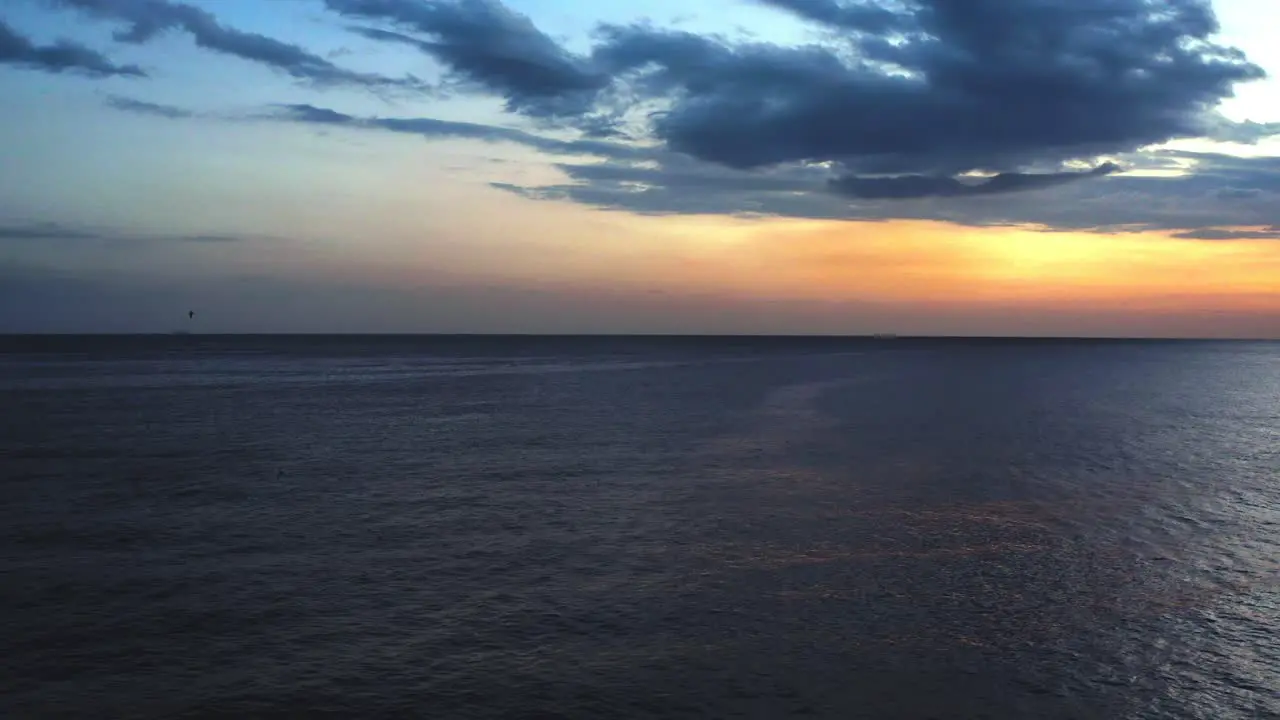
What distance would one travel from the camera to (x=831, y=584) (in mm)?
30406

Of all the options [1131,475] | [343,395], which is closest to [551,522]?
[1131,475]

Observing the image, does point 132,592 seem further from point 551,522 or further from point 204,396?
point 204,396

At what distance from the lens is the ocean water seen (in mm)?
22141

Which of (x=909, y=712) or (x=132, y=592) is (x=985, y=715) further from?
(x=132, y=592)

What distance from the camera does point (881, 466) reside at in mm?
56812

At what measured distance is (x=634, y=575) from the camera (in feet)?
103

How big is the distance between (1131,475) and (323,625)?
158 ft

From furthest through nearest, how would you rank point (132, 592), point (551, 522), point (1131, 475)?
1. point (1131, 475)
2. point (551, 522)
3. point (132, 592)

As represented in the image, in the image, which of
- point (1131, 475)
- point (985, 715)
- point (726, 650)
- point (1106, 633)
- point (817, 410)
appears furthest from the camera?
point (817, 410)

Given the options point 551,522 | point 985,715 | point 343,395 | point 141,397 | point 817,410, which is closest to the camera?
point 985,715

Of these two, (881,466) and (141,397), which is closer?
(881,466)

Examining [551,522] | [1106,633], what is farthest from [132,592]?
[1106,633]

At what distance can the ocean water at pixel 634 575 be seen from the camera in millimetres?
22141

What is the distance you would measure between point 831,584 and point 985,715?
31.3ft
